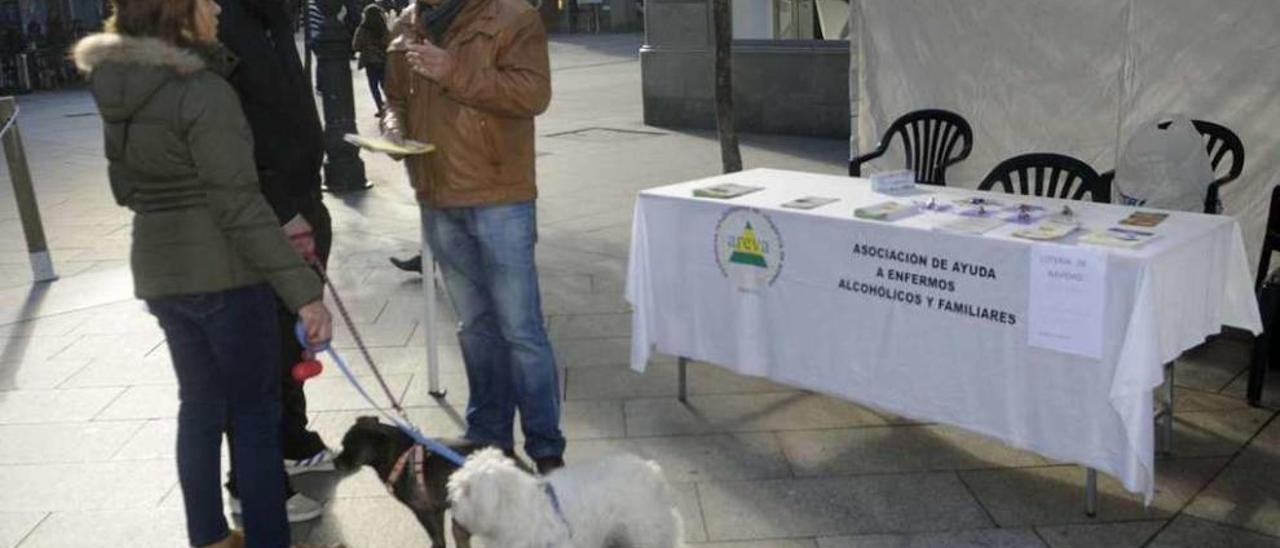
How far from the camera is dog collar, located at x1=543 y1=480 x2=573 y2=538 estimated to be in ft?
9.39

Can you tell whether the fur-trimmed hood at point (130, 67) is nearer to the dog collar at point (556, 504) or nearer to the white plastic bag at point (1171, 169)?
the dog collar at point (556, 504)

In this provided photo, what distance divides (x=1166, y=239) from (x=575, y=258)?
446cm

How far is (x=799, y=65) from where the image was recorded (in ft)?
40.9

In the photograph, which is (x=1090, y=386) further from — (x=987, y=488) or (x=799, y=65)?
(x=799, y=65)

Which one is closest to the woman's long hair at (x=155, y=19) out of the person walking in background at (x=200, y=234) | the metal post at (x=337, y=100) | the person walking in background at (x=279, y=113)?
the person walking in background at (x=200, y=234)

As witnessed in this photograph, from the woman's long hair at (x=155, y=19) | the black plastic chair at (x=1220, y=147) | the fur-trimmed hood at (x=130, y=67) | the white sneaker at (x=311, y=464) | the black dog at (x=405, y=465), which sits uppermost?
the woman's long hair at (x=155, y=19)

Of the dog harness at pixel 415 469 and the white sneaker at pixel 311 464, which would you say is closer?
the dog harness at pixel 415 469

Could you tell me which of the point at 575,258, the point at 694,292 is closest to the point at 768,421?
the point at 694,292

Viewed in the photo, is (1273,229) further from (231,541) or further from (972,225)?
(231,541)

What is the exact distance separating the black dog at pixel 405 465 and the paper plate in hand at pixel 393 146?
87 cm

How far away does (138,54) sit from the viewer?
8.70 feet

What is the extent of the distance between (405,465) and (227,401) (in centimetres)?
55

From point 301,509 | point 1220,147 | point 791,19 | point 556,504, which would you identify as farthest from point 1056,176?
point 791,19

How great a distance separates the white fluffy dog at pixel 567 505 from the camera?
8.93 feet
